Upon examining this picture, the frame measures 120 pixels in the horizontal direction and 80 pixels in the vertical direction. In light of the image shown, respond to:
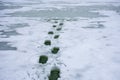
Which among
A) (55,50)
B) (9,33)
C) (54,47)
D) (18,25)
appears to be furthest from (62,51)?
(18,25)

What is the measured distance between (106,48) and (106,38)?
934 millimetres

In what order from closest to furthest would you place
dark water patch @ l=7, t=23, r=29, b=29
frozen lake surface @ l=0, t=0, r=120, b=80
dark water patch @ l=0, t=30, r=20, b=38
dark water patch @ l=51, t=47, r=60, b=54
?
frozen lake surface @ l=0, t=0, r=120, b=80, dark water patch @ l=51, t=47, r=60, b=54, dark water patch @ l=0, t=30, r=20, b=38, dark water patch @ l=7, t=23, r=29, b=29

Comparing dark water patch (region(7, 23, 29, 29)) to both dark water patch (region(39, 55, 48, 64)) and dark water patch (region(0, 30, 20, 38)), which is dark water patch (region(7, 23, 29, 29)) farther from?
dark water patch (region(39, 55, 48, 64))

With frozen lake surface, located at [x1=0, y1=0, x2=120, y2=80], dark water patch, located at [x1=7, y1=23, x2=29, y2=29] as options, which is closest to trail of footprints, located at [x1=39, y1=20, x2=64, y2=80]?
frozen lake surface, located at [x1=0, y1=0, x2=120, y2=80]

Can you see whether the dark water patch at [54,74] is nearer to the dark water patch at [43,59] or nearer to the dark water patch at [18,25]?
the dark water patch at [43,59]

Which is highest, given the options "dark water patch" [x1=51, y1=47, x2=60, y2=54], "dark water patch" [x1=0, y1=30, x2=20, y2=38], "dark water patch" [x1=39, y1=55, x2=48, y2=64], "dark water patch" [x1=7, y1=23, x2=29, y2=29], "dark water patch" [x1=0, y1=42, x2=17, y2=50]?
"dark water patch" [x1=39, y1=55, x2=48, y2=64]

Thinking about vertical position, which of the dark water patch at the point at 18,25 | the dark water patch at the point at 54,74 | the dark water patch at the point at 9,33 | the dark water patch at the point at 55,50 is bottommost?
the dark water patch at the point at 18,25

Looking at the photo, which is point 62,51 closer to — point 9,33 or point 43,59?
point 43,59

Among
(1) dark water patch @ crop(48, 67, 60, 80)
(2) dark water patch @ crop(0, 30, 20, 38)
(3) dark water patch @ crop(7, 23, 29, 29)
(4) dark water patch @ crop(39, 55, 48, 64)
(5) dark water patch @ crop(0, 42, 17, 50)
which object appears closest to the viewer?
(1) dark water patch @ crop(48, 67, 60, 80)

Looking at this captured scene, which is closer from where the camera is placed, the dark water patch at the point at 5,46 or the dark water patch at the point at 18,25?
the dark water patch at the point at 5,46

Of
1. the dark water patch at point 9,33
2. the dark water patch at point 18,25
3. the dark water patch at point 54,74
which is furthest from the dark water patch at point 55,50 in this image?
the dark water patch at point 18,25

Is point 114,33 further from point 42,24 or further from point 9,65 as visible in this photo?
point 9,65

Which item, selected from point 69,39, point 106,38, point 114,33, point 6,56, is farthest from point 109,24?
point 6,56

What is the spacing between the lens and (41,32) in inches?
261
